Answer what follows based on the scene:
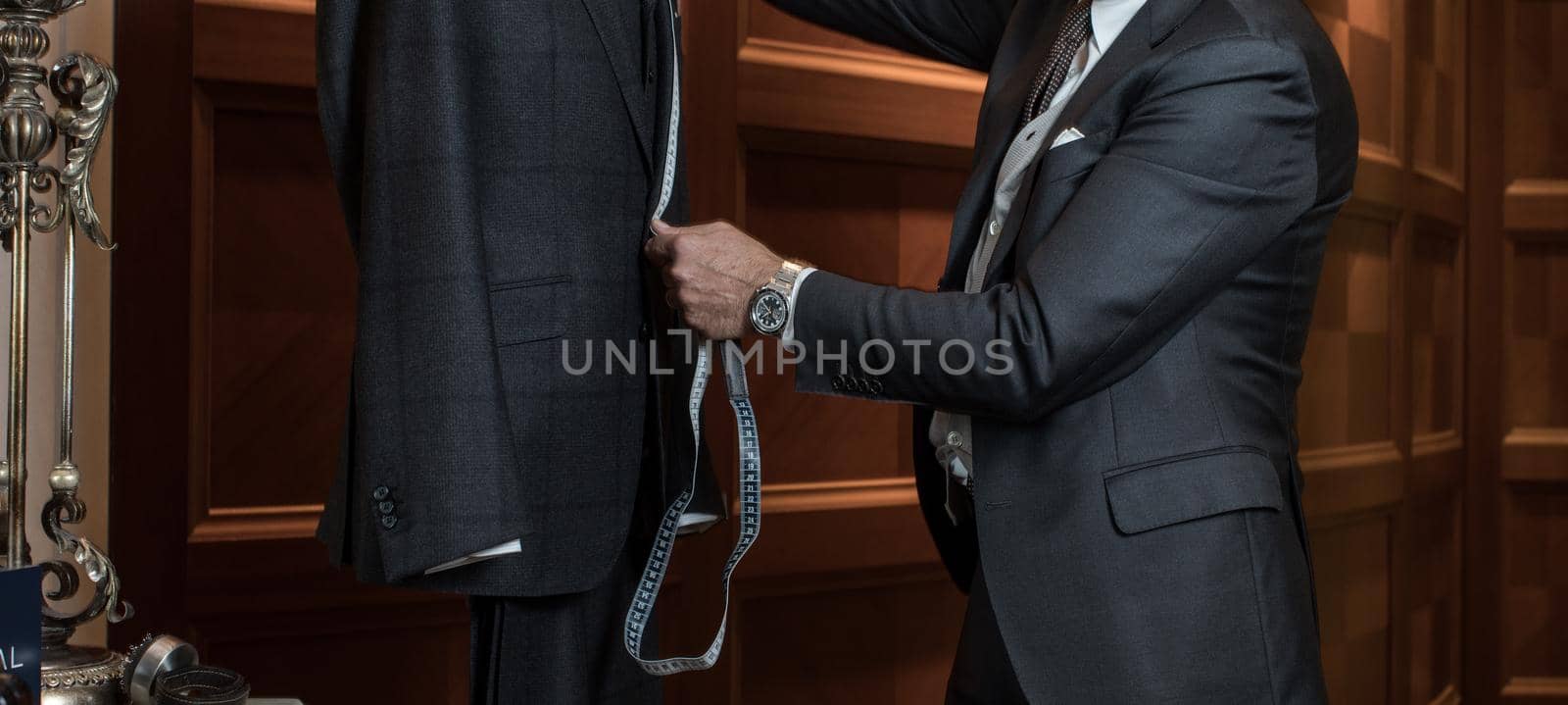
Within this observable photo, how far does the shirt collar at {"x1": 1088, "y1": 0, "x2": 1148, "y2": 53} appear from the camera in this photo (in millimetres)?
1254

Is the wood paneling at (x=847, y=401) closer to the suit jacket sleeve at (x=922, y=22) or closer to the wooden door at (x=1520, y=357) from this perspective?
the wooden door at (x=1520, y=357)

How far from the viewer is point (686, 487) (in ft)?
3.89

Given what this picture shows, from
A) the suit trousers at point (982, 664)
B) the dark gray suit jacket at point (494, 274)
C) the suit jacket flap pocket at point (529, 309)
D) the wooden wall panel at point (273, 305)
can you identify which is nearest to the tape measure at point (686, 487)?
the dark gray suit jacket at point (494, 274)

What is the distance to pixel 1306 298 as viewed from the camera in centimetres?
128

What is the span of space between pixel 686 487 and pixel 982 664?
38cm

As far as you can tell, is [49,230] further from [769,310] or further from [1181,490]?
[1181,490]

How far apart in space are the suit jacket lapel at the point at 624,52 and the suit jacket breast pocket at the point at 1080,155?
1.24 ft

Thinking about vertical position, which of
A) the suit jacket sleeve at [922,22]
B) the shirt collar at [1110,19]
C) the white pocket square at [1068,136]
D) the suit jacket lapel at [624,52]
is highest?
the suit jacket sleeve at [922,22]

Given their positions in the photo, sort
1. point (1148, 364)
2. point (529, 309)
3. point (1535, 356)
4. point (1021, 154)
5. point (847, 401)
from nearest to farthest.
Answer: point (529, 309) < point (1148, 364) < point (1021, 154) < point (847, 401) < point (1535, 356)

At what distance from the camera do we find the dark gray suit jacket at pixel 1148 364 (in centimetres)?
111

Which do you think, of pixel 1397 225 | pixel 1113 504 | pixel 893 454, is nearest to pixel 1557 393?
pixel 1397 225

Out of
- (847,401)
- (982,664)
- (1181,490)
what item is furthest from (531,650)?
(847,401)

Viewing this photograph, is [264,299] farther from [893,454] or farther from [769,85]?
[893,454]

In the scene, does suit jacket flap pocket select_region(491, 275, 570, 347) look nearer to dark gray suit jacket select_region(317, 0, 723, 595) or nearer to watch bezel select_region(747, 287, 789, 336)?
dark gray suit jacket select_region(317, 0, 723, 595)
